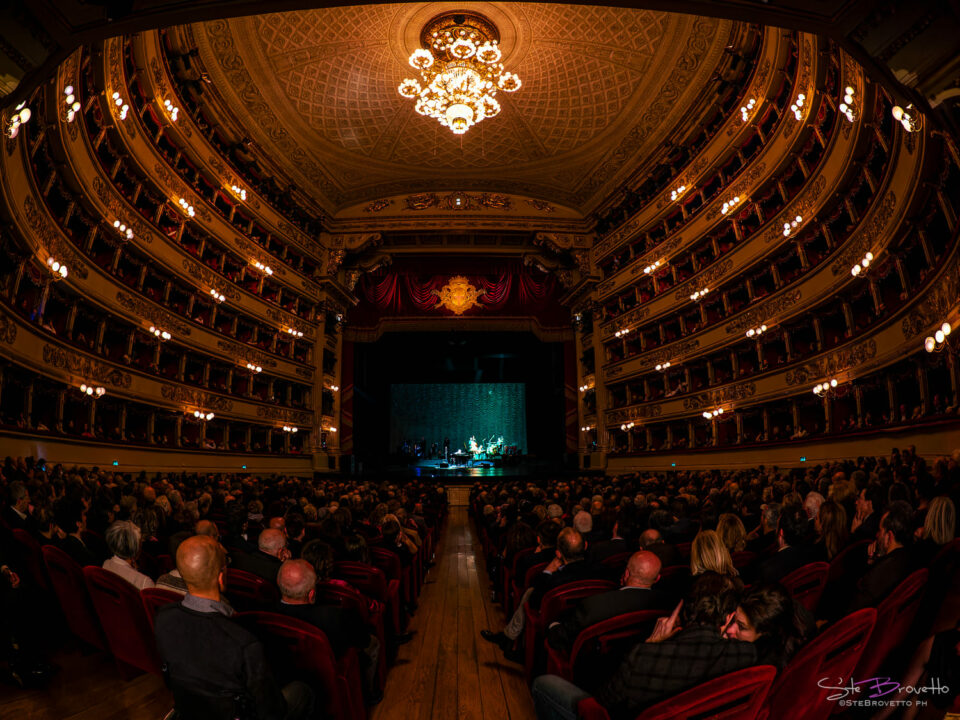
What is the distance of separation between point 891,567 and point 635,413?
73.7 ft

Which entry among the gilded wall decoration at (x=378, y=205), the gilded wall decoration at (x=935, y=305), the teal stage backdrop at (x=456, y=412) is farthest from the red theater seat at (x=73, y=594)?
the teal stage backdrop at (x=456, y=412)

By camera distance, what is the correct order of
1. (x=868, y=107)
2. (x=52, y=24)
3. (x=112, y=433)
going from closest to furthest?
(x=52, y=24) < (x=868, y=107) < (x=112, y=433)

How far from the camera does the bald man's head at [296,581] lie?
3.20 metres

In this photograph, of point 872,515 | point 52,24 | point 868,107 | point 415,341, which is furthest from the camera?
point 415,341

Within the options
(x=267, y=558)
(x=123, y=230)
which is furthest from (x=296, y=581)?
(x=123, y=230)

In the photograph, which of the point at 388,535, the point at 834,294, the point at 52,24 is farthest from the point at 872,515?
the point at 834,294

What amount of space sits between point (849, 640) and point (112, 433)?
19090mm

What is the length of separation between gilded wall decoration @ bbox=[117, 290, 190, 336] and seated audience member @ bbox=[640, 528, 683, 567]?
1710 centimetres

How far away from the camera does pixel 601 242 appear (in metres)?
28.8

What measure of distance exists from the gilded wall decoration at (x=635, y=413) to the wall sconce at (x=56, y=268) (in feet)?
67.2

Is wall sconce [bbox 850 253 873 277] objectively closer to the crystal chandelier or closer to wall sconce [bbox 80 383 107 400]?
the crystal chandelier

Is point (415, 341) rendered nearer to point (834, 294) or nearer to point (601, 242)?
point (601, 242)

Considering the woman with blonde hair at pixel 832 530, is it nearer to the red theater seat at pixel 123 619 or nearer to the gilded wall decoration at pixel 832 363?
the red theater seat at pixel 123 619

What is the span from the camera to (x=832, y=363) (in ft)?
50.0
